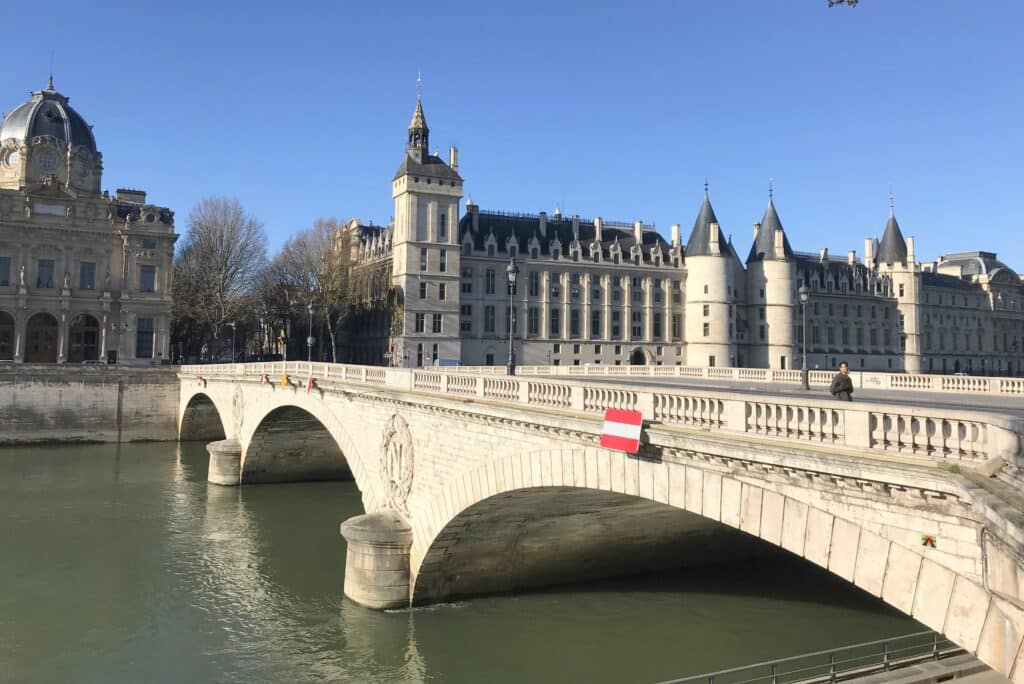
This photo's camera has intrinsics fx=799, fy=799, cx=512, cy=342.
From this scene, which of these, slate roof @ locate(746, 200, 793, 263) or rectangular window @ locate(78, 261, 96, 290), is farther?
slate roof @ locate(746, 200, 793, 263)

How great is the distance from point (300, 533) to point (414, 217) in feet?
152

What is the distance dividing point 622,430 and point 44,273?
6572cm

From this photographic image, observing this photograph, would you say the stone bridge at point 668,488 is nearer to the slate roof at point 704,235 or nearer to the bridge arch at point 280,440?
the bridge arch at point 280,440

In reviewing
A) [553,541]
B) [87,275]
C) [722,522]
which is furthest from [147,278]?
[722,522]

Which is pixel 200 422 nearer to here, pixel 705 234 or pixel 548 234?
pixel 548 234

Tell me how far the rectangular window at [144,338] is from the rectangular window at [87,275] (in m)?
4.74

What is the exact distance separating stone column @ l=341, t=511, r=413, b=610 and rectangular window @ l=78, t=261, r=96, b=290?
55597mm

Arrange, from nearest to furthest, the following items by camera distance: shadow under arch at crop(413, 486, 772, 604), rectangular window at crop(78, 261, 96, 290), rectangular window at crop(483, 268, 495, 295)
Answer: shadow under arch at crop(413, 486, 772, 604) → rectangular window at crop(78, 261, 96, 290) → rectangular window at crop(483, 268, 495, 295)

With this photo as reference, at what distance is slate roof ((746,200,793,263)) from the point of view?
91188 mm

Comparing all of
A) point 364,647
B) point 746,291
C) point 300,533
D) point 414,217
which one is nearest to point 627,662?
point 364,647

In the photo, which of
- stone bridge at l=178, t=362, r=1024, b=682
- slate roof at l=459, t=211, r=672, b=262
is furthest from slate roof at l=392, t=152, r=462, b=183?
stone bridge at l=178, t=362, r=1024, b=682

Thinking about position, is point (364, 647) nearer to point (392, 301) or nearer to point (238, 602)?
point (238, 602)

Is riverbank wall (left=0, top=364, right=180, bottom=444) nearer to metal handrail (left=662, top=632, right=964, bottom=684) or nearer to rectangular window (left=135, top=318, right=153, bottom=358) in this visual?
rectangular window (left=135, top=318, right=153, bottom=358)

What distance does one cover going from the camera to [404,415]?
22.4 m
